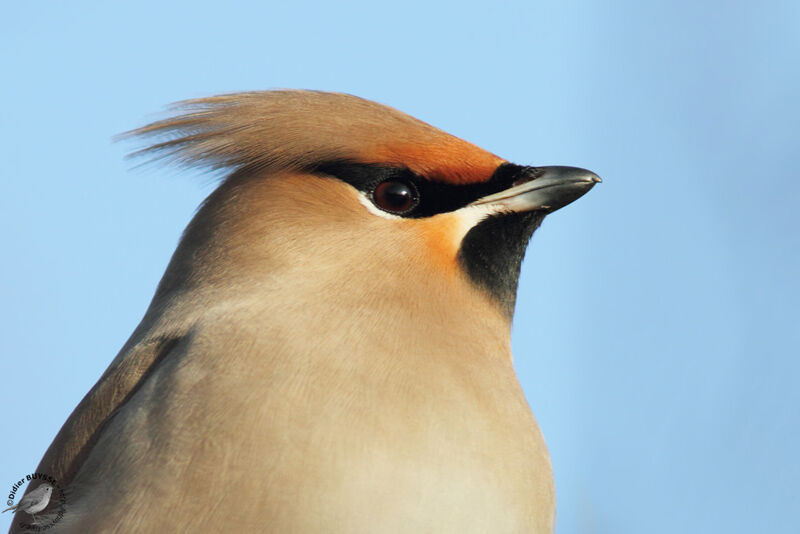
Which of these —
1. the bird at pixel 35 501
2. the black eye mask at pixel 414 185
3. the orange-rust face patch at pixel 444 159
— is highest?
the orange-rust face patch at pixel 444 159

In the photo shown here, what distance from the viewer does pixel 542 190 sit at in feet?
12.9

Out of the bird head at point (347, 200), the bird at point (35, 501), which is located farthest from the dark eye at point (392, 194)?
the bird at point (35, 501)

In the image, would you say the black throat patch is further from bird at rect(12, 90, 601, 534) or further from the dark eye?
the dark eye

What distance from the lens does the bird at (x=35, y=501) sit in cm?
342

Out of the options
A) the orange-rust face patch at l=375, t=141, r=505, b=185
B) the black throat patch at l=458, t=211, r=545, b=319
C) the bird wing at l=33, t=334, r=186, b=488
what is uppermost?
the orange-rust face patch at l=375, t=141, r=505, b=185

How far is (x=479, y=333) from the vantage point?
12.2 ft

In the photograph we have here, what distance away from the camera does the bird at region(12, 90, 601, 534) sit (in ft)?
9.89

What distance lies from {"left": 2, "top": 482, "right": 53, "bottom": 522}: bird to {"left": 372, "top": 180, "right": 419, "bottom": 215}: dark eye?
1.31 metres

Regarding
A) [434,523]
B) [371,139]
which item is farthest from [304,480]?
[371,139]

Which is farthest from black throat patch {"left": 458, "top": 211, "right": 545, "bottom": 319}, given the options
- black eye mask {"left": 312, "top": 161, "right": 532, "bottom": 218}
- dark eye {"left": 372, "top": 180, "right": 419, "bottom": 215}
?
dark eye {"left": 372, "top": 180, "right": 419, "bottom": 215}

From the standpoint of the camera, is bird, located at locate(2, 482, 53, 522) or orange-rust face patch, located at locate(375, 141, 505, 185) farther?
orange-rust face patch, located at locate(375, 141, 505, 185)

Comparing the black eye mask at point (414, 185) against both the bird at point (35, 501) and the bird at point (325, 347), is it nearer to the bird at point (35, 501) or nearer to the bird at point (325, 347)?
the bird at point (325, 347)

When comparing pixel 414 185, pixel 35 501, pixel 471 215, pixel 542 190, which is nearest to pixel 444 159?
pixel 414 185

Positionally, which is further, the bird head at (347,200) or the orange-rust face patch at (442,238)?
the orange-rust face patch at (442,238)
